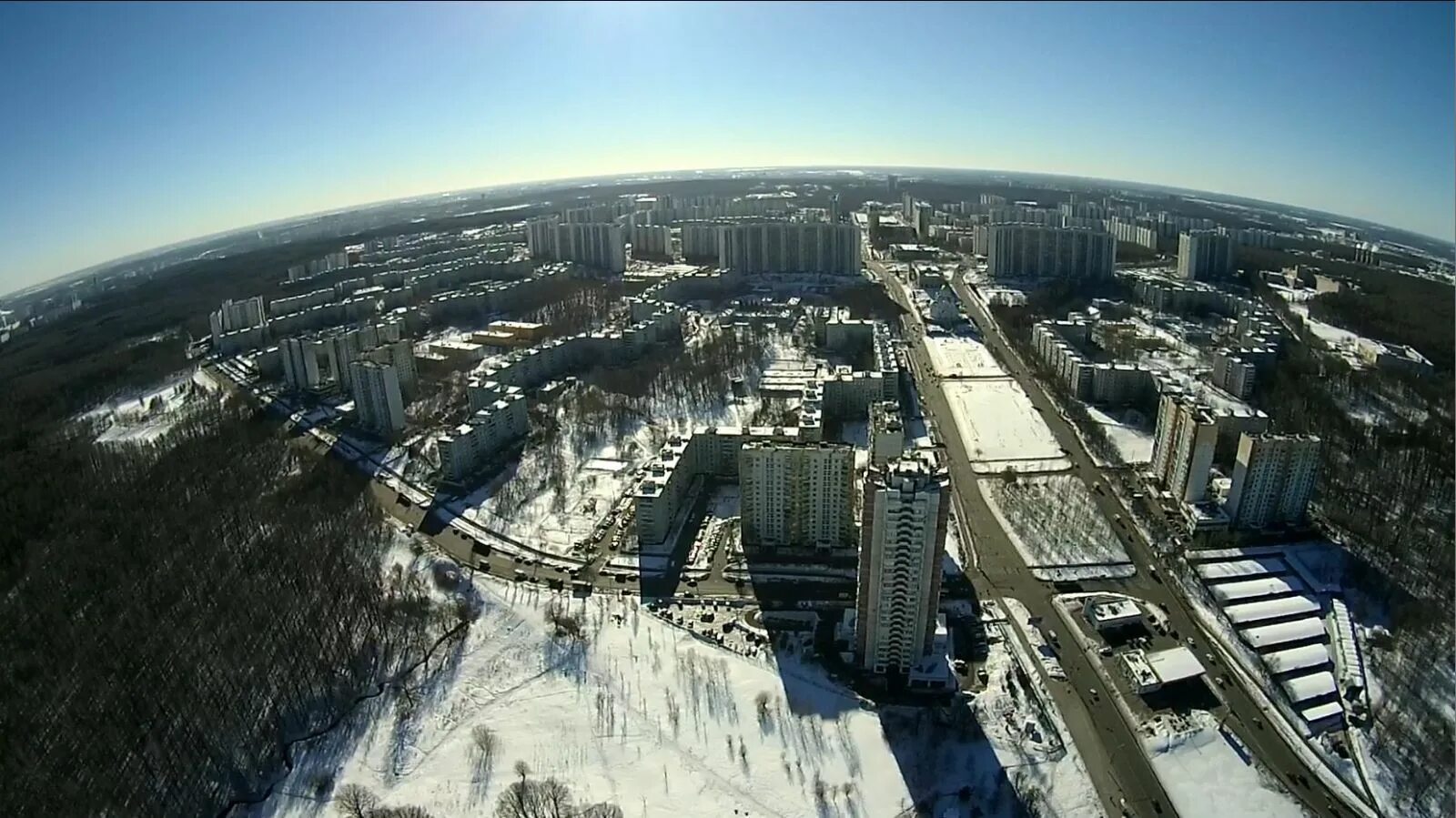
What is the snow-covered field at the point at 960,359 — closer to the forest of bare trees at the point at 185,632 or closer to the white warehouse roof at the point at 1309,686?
the white warehouse roof at the point at 1309,686

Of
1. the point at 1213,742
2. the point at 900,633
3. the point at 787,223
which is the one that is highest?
the point at 787,223

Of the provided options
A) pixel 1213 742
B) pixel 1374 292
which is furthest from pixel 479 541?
pixel 1374 292

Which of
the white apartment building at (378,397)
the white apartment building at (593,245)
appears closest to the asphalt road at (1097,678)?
the white apartment building at (378,397)

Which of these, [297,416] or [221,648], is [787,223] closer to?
[297,416]

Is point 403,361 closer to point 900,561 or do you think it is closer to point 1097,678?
point 900,561

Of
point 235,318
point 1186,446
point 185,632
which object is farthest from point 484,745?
point 235,318

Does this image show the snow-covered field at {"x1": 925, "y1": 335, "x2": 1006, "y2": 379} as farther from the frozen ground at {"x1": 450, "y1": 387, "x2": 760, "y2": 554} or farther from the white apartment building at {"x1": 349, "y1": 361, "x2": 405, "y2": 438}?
the white apartment building at {"x1": 349, "y1": 361, "x2": 405, "y2": 438}
